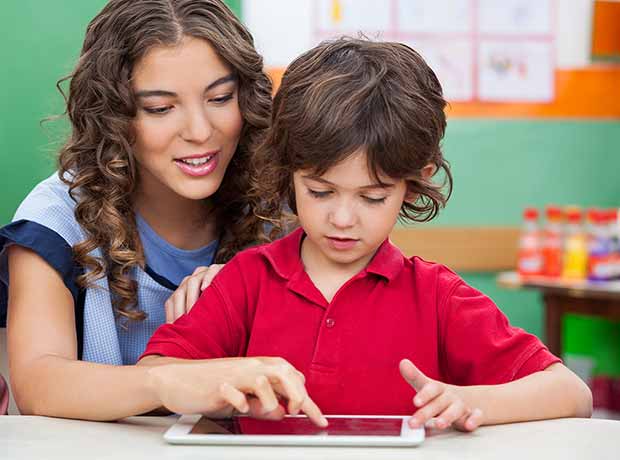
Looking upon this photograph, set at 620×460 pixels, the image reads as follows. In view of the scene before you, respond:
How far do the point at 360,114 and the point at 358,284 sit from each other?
24cm

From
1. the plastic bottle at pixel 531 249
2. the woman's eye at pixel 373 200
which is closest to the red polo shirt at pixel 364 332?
the woman's eye at pixel 373 200

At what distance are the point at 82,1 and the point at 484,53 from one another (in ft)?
9.67

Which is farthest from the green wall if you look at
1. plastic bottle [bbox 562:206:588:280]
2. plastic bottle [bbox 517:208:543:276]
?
plastic bottle [bbox 562:206:588:280]

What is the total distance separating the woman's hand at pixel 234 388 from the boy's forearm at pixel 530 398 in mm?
211

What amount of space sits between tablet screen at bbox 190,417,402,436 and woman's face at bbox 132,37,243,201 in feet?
1.92

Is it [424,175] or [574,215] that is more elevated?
[424,175]

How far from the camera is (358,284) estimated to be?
1.38 metres

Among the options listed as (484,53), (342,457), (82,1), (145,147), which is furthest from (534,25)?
(342,457)

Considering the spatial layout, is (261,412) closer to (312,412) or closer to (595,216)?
(312,412)

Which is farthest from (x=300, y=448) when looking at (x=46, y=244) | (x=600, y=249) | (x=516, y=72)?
(x=516, y=72)

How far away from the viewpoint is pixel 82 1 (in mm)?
2129

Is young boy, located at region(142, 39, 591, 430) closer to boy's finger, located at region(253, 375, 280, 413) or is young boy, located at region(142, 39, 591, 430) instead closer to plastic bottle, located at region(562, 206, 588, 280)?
boy's finger, located at region(253, 375, 280, 413)

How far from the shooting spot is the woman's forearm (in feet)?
4.04

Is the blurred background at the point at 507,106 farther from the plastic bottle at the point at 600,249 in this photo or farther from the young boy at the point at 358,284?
the young boy at the point at 358,284
